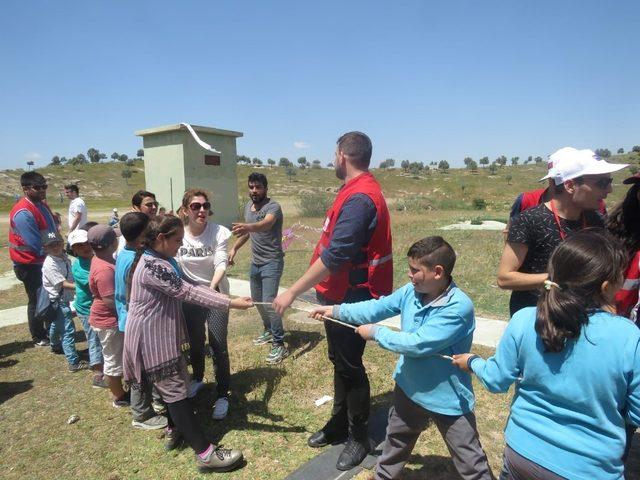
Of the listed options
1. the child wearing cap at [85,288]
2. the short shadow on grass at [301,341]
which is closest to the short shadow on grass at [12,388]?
the child wearing cap at [85,288]

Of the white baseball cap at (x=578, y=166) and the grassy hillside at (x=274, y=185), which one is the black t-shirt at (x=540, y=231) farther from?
the grassy hillside at (x=274, y=185)

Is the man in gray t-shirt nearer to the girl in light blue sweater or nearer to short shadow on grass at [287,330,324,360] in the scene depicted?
short shadow on grass at [287,330,324,360]

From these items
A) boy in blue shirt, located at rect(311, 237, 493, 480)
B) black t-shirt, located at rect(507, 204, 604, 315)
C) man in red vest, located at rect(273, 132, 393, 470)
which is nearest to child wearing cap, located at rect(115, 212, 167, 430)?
man in red vest, located at rect(273, 132, 393, 470)

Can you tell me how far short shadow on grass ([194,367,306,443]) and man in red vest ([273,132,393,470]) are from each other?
77 centimetres

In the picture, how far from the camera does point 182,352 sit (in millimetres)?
2926

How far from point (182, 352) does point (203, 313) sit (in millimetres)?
710

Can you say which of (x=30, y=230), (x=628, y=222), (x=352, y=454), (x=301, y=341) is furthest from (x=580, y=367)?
(x=30, y=230)

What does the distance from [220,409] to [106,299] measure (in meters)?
1.37

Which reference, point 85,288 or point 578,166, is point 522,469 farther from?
point 85,288

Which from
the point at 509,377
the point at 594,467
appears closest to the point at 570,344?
the point at 509,377

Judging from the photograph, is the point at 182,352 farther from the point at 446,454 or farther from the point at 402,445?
the point at 446,454

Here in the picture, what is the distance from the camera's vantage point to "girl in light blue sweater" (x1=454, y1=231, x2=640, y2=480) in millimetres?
1492

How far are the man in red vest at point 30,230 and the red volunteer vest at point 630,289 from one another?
19.4 feet

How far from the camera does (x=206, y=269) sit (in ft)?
12.1
